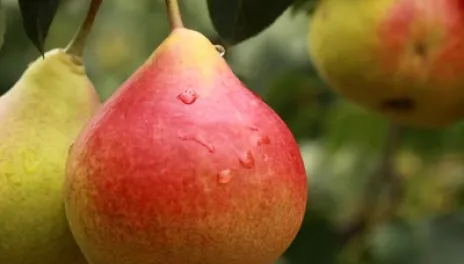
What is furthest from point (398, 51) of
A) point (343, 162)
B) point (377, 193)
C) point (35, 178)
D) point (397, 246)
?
point (343, 162)

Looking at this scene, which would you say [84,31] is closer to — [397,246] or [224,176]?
[224,176]

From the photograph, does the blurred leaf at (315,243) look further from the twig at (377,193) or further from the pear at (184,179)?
the pear at (184,179)

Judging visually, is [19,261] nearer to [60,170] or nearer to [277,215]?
[60,170]

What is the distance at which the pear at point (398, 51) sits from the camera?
1.35 metres

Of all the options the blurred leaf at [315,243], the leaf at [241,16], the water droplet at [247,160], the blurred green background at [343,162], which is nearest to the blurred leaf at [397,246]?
the blurred green background at [343,162]

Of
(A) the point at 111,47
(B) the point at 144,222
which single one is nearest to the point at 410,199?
(A) the point at 111,47

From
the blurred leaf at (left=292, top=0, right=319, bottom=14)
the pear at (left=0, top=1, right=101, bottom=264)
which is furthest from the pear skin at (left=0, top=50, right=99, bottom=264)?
the blurred leaf at (left=292, top=0, right=319, bottom=14)

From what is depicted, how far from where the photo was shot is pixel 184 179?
0.89 m

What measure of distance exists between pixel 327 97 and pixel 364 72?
0.75 meters

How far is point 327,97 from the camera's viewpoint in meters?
2.14

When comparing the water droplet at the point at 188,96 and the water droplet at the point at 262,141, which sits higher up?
the water droplet at the point at 188,96

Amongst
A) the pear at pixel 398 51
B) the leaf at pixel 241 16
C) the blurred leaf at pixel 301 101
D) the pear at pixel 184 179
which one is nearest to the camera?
the pear at pixel 184 179

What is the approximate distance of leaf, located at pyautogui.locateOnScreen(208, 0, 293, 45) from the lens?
1.19 m

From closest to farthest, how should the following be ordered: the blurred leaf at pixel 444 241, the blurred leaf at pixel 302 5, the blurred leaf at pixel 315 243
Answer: the blurred leaf at pixel 302 5 → the blurred leaf at pixel 444 241 → the blurred leaf at pixel 315 243
